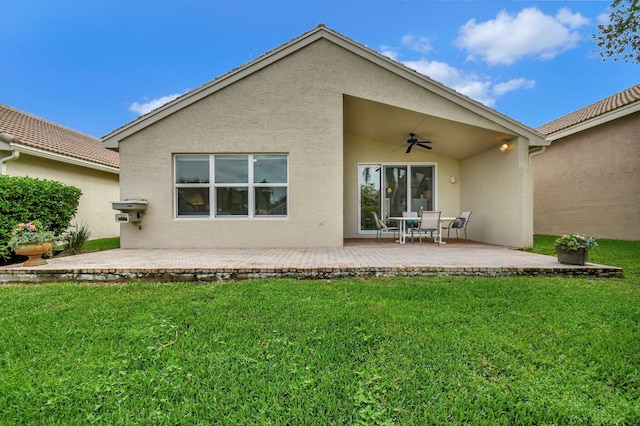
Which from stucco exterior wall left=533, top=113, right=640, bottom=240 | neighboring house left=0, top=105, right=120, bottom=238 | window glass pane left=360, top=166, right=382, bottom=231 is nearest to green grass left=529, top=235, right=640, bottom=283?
stucco exterior wall left=533, top=113, right=640, bottom=240

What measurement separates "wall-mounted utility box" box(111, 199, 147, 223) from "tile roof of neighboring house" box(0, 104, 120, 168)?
157 inches

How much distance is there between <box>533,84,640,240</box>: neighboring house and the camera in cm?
1009

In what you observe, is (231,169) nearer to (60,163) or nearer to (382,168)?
(382,168)

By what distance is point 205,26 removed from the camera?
16625 millimetres

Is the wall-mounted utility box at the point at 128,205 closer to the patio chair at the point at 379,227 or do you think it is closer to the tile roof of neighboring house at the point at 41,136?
the tile roof of neighboring house at the point at 41,136

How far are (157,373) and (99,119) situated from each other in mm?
32304

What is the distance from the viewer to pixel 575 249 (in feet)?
18.4

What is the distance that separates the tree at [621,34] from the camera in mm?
8695

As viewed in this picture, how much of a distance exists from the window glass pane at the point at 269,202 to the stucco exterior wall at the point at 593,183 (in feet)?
38.1

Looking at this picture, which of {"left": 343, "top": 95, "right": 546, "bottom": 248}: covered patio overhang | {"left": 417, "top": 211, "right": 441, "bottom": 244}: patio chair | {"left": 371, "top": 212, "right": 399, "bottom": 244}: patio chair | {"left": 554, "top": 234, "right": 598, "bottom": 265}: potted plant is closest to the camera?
{"left": 554, "top": 234, "right": 598, "bottom": 265}: potted plant

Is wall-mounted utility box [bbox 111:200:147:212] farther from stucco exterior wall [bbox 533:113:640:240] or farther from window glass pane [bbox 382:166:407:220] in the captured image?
stucco exterior wall [bbox 533:113:640:240]

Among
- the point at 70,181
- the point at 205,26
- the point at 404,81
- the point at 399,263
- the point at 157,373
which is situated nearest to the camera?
the point at 157,373

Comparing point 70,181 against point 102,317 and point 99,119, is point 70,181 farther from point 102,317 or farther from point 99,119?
point 99,119

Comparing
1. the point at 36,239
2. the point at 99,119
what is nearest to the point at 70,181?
the point at 36,239
